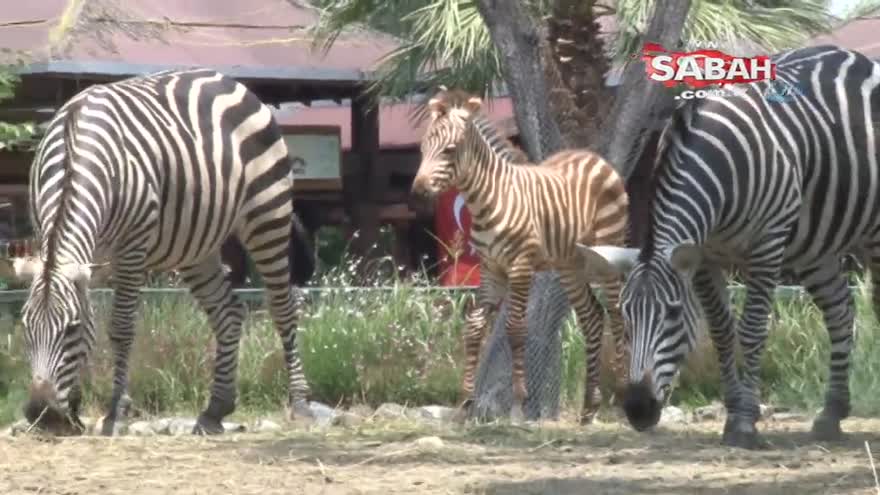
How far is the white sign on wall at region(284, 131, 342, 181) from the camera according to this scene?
16.9 metres

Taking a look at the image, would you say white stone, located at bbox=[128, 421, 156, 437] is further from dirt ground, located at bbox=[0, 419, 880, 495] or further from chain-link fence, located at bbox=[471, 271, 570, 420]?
chain-link fence, located at bbox=[471, 271, 570, 420]

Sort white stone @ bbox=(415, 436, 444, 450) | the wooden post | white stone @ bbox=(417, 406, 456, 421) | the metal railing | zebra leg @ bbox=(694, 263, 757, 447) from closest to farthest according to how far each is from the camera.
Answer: white stone @ bbox=(415, 436, 444, 450) < zebra leg @ bbox=(694, 263, 757, 447) < white stone @ bbox=(417, 406, 456, 421) < the metal railing < the wooden post

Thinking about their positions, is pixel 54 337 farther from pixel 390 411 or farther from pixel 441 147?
pixel 390 411

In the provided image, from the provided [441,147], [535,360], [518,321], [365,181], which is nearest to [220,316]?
[441,147]

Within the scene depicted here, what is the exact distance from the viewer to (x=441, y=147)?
9.81 metres

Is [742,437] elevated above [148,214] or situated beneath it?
situated beneath

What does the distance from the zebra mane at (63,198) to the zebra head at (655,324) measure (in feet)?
8.77

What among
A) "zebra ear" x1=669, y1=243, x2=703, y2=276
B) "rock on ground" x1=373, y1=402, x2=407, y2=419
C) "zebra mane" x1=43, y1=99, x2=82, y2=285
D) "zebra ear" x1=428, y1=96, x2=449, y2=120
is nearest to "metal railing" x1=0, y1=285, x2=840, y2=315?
"rock on ground" x1=373, y1=402, x2=407, y2=419

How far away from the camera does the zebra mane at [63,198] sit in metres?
8.00

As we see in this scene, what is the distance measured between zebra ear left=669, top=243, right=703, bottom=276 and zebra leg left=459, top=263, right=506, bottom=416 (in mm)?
2430

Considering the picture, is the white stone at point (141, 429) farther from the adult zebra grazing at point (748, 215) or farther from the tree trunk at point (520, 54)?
the tree trunk at point (520, 54)

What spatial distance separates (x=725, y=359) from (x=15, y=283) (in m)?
6.95

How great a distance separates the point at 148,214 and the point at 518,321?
87.2 inches

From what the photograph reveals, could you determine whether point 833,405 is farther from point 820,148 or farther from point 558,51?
point 558,51
